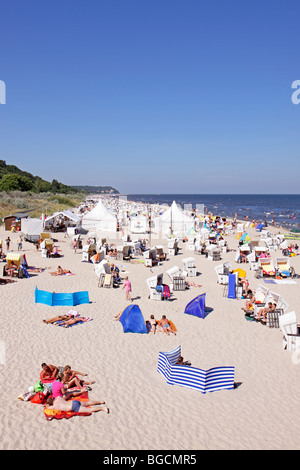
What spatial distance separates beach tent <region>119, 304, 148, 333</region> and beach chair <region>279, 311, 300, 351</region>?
10.6 ft

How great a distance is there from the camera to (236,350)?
7.95 metres

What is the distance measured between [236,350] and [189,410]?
8.99ft

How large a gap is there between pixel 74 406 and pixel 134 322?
11.7 ft

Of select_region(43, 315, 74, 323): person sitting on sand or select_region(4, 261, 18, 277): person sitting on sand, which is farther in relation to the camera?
select_region(4, 261, 18, 277): person sitting on sand

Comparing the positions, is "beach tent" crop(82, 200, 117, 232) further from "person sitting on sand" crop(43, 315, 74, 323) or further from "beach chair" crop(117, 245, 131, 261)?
"person sitting on sand" crop(43, 315, 74, 323)

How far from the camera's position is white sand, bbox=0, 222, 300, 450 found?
4.87m

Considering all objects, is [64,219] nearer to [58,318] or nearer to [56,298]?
[56,298]

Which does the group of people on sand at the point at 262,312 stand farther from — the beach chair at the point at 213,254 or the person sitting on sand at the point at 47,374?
the beach chair at the point at 213,254

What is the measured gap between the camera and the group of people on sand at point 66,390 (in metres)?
5.34

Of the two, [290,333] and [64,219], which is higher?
[64,219]

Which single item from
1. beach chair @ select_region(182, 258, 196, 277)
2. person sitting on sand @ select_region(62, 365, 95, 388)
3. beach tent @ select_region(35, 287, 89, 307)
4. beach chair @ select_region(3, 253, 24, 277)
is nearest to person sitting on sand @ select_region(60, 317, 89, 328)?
beach tent @ select_region(35, 287, 89, 307)

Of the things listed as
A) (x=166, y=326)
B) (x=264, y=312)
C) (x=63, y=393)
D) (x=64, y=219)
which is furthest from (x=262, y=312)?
(x=64, y=219)

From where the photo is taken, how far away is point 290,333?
8109 millimetres
